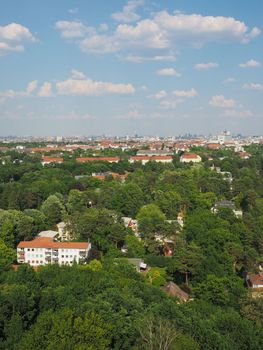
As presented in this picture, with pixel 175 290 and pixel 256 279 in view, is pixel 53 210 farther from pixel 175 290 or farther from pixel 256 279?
pixel 256 279

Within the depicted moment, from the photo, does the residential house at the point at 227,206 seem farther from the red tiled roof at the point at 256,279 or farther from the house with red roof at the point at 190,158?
the house with red roof at the point at 190,158

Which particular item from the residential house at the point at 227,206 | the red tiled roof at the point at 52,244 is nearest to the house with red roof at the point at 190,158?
the residential house at the point at 227,206

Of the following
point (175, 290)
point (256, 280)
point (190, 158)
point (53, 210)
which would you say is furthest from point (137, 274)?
point (190, 158)

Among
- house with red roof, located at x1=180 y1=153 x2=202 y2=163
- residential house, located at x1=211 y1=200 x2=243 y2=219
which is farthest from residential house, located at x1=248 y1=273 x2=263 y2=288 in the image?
house with red roof, located at x1=180 y1=153 x2=202 y2=163

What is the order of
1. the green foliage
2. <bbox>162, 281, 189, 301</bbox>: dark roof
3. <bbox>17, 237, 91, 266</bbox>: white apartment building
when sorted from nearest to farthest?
<bbox>162, 281, 189, 301</bbox>: dark roof, <bbox>17, 237, 91, 266</bbox>: white apartment building, the green foliage

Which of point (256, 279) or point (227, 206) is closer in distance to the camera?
point (256, 279)

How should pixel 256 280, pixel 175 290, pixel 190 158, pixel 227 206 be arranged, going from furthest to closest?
pixel 190 158 → pixel 227 206 → pixel 256 280 → pixel 175 290

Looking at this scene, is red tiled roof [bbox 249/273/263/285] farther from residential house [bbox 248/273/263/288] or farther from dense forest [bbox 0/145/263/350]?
dense forest [bbox 0/145/263/350]
